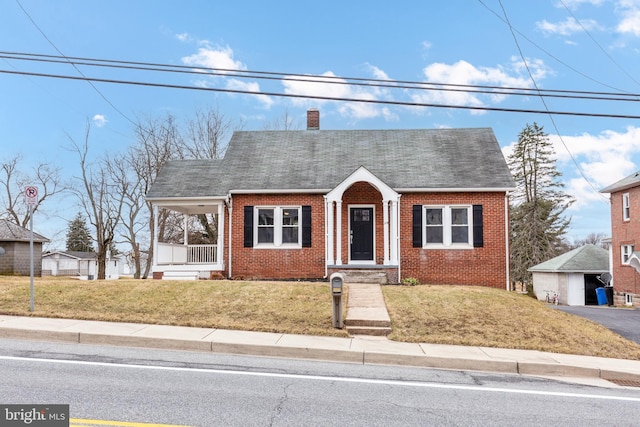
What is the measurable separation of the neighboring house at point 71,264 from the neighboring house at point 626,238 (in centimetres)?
4759

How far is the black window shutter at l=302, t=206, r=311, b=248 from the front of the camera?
1736 centimetres

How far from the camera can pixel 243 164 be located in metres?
19.3

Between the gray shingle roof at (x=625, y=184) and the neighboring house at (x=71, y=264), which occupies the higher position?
the gray shingle roof at (x=625, y=184)

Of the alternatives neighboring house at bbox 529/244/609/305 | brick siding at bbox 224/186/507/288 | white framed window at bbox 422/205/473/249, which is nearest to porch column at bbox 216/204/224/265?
brick siding at bbox 224/186/507/288

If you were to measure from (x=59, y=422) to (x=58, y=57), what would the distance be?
11.0 m

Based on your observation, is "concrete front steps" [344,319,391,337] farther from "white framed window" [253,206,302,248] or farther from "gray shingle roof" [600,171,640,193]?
"gray shingle roof" [600,171,640,193]

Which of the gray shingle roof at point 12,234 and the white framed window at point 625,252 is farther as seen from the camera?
the white framed window at point 625,252

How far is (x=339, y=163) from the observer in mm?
18953

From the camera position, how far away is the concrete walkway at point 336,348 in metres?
8.16

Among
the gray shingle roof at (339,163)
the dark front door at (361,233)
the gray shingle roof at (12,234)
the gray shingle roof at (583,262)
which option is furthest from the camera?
the gray shingle roof at (583,262)

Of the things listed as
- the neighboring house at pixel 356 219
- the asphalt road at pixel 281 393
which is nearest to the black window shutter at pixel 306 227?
the neighboring house at pixel 356 219

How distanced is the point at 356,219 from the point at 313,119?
651 centimetres

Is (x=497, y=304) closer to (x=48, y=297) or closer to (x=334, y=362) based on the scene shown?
(x=334, y=362)

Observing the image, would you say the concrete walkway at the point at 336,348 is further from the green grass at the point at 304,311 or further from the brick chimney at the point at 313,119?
the brick chimney at the point at 313,119
